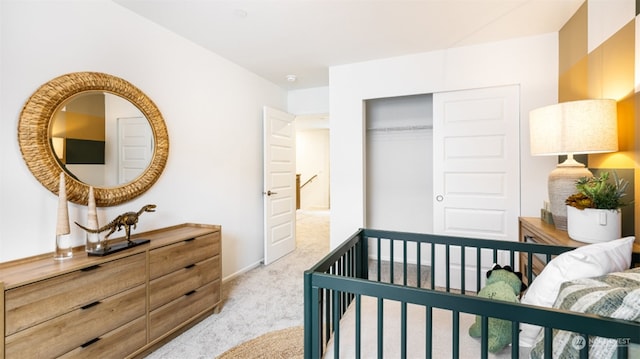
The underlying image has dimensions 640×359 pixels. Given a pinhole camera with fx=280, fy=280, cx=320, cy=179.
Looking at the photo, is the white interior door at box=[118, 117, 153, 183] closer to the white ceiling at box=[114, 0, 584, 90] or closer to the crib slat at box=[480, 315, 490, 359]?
the white ceiling at box=[114, 0, 584, 90]

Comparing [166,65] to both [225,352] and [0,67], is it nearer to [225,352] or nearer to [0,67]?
[0,67]

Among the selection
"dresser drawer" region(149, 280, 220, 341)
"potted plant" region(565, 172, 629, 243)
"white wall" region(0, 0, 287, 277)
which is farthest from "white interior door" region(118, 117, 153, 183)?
"potted plant" region(565, 172, 629, 243)

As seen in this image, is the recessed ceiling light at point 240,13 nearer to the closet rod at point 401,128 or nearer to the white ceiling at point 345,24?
the white ceiling at point 345,24

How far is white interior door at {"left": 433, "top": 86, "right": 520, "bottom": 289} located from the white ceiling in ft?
1.82

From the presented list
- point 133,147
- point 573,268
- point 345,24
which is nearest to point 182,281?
point 133,147

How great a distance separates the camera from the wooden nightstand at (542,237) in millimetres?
1472

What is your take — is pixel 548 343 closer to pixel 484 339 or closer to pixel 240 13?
pixel 484 339

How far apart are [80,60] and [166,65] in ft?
2.20

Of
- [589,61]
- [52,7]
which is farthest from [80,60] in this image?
[589,61]

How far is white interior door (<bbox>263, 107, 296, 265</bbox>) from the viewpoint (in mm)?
3568

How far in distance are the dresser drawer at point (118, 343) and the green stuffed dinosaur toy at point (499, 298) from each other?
6.13 ft

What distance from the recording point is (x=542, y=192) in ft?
8.41

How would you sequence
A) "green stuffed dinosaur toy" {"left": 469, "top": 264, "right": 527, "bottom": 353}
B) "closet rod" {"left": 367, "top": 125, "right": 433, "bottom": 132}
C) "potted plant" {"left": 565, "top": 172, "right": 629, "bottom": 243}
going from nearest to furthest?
1. "green stuffed dinosaur toy" {"left": 469, "top": 264, "right": 527, "bottom": 353}
2. "potted plant" {"left": 565, "top": 172, "right": 629, "bottom": 243}
3. "closet rod" {"left": 367, "top": 125, "right": 433, "bottom": 132}

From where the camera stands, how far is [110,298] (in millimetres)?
1589
